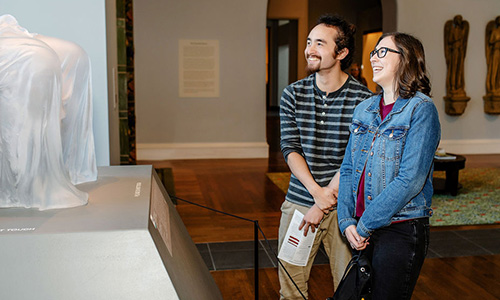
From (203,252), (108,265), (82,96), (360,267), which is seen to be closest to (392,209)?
(360,267)

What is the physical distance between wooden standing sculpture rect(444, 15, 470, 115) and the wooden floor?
4.09 ft

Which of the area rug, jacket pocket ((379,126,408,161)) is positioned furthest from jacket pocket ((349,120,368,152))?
the area rug

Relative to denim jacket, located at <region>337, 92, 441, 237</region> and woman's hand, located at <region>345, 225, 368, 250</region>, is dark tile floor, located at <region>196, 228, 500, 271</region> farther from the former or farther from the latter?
denim jacket, located at <region>337, 92, 441, 237</region>

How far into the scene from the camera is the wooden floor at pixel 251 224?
13.3 ft

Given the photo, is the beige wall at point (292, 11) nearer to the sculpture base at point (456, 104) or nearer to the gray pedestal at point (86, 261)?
the sculpture base at point (456, 104)

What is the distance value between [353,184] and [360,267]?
0.36 metres

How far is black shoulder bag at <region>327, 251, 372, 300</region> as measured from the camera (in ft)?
7.13

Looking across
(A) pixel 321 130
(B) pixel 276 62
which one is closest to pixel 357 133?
(A) pixel 321 130

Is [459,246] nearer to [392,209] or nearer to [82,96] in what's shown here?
[392,209]

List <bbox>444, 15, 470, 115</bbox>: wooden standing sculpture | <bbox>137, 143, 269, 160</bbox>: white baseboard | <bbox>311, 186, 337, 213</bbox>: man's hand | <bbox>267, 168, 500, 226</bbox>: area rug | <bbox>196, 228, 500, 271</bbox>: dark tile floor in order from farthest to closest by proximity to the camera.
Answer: <bbox>444, 15, 470, 115</bbox>: wooden standing sculpture
<bbox>137, 143, 269, 160</bbox>: white baseboard
<bbox>267, 168, 500, 226</bbox>: area rug
<bbox>196, 228, 500, 271</bbox>: dark tile floor
<bbox>311, 186, 337, 213</bbox>: man's hand

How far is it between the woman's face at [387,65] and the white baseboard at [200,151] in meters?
8.51

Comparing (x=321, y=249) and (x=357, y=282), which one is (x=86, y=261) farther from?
(x=321, y=249)

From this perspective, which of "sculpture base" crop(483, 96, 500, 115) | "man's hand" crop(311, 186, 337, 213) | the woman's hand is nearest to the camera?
the woman's hand

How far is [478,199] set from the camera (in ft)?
23.4
